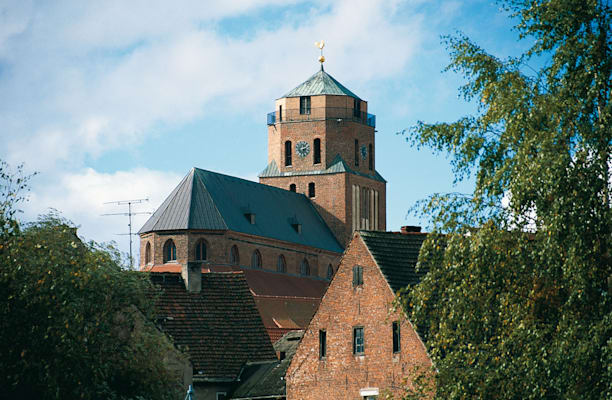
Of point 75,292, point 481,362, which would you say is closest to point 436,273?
point 481,362

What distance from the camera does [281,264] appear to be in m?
96.6

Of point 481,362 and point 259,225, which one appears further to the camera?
point 259,225

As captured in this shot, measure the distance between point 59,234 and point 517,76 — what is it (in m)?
11.9

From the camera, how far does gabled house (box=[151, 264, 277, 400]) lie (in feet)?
129

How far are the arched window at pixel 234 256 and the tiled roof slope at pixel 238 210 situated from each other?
1.56 metres

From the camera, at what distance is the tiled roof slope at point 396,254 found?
35556 millimetres

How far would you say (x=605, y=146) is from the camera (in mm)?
20578

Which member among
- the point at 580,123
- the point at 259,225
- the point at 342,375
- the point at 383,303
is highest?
the point at 259,225

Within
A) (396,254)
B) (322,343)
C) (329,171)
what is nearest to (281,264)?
(329,171)

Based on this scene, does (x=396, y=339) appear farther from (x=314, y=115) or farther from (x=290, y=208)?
(x=314, y=115)

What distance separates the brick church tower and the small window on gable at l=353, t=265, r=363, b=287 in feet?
219

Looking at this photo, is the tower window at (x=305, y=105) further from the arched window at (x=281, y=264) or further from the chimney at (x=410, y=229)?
the chimney at (x=410, y=229)

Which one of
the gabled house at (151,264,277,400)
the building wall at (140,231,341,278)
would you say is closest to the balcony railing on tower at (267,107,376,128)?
the building wall at (140,231,341,278)

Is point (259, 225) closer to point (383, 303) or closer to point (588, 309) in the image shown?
point (383, 303)
